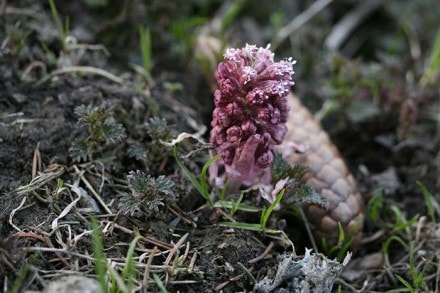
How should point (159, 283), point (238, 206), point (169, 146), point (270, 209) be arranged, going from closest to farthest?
point (159, 283) < point (270, 209) < point (238, 206) < point (169, 146)

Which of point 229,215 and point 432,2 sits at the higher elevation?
point 432,2

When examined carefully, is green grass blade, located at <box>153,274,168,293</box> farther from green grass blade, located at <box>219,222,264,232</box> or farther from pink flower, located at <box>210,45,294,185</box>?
pink flower, located at <box>210,45,294,185</box>

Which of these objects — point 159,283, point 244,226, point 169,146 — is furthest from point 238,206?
point 159,283

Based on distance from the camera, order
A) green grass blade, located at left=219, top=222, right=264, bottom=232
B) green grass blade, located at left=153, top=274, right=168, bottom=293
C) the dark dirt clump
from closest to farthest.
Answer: green grass blade, located at left=153, top=274, right=168, bottom=293, the dark dirt clump, green grass blade, located at left=219, top=222, right=264, bottom=232

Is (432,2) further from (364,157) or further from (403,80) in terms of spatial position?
(364,157)

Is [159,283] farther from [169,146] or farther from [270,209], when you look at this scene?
[169,146]

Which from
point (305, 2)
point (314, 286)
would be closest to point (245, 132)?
point (314, 286)

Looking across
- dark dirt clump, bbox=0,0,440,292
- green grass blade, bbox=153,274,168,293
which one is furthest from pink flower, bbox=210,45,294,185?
green grass blade, bbox=153,274,168,293

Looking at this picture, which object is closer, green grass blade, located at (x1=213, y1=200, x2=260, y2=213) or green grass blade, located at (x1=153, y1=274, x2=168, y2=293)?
green grass blade, located at (x1=153, y1=274, x2=168, y2=293)
